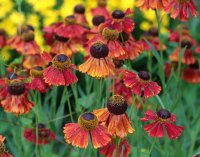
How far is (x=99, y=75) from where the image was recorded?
1315 mm

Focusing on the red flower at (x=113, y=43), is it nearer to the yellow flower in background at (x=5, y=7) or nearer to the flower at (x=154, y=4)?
the flower at (x=154, y=4)

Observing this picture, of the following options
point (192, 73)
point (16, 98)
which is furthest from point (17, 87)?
point (192, 73)

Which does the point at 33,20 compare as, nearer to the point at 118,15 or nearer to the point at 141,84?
the point at 118,15

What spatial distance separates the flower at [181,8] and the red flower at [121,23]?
5.1 inches

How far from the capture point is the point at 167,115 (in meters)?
1.31

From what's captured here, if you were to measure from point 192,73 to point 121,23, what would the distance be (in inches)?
24.4

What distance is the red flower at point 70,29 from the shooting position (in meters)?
1.84

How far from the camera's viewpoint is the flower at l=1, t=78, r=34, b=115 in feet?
4.91

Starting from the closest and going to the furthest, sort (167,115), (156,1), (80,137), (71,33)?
(80,137) < (167,115) < (156,1) < (71,33)

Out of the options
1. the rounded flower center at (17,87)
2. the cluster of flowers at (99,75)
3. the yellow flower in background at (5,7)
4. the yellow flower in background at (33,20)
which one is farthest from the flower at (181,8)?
the yellow flower in background at (5,7)

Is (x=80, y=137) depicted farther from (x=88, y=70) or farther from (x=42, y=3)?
(x=42, y=3)

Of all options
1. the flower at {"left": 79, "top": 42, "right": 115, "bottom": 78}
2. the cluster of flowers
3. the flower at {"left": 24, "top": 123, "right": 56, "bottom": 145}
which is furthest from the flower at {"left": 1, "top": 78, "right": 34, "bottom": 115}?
the flower at {"left": 79, "top": 42, "right": 115, "bottom": 78}

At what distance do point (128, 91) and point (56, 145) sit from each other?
29.8 inches

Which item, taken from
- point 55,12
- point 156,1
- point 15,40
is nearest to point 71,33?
point 15,40
